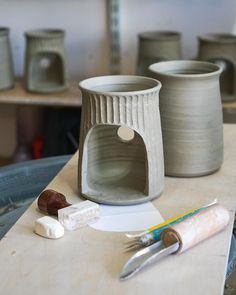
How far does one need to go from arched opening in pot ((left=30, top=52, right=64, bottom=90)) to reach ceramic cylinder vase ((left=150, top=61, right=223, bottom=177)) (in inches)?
46.3

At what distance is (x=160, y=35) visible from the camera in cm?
214

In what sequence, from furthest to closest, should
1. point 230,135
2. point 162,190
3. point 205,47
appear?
point 205,47 < point 230,135 < point 162,190

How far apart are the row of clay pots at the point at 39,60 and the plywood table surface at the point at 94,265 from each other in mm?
1248

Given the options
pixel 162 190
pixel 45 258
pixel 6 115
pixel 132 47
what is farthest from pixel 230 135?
pixel 6 115

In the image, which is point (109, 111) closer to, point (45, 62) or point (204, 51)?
point (204, 51)

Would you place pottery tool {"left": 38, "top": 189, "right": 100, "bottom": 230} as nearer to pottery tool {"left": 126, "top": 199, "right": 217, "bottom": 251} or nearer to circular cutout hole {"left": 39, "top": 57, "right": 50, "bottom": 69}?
pottery tool {"left": 126, "top": 199, "right": 217, "bottom": 251}

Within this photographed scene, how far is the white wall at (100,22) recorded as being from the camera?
2.19 metres

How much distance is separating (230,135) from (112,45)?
1091 millimetres

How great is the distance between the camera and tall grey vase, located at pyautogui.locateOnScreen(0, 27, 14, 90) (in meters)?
2.13

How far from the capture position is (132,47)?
7.54 ft

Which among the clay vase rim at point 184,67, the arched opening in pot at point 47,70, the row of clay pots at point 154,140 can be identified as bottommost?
the arched opening in pot at point 47,70

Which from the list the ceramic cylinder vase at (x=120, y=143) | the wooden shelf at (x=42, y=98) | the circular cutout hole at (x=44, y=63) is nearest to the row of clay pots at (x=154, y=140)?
the ceramic cylinder vase at (x=120, y=143)

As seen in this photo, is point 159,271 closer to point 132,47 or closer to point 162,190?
point 162,190

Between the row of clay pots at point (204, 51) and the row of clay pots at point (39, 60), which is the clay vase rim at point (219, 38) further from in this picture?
the row of clay pots at point (39, 60)
